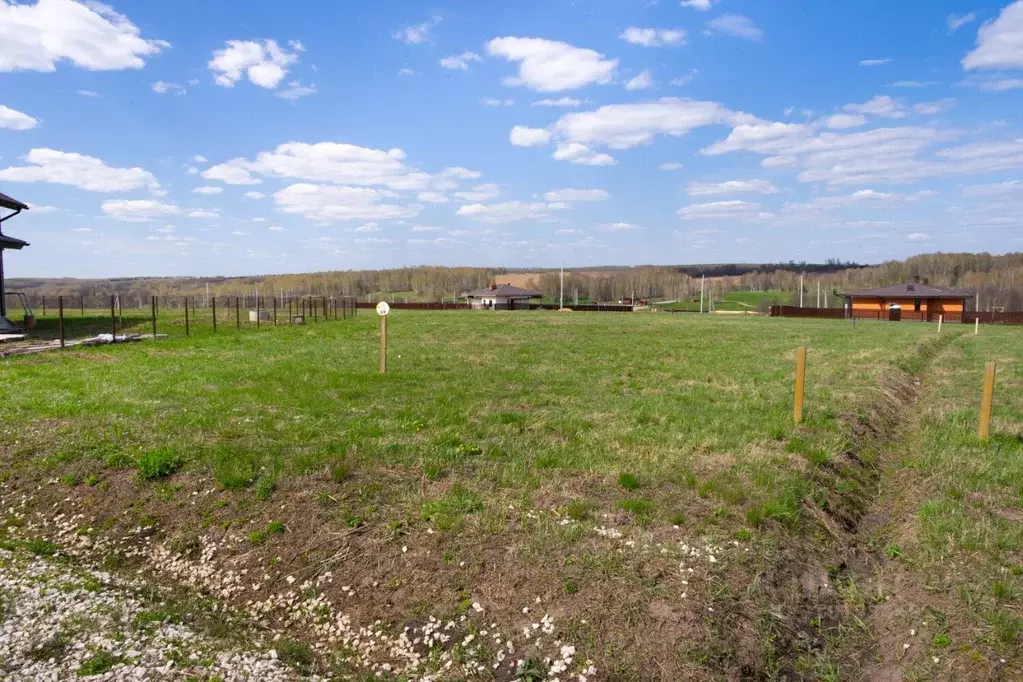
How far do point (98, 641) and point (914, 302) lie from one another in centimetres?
7456

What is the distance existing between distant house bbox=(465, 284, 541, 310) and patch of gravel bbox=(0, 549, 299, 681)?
269ft

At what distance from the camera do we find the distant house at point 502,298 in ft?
291

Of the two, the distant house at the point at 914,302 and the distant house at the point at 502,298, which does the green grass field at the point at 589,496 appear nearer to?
the distant house at the point at 914,302

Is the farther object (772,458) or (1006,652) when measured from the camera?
(772,458)

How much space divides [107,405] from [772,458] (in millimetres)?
9689

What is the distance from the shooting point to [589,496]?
6.55m

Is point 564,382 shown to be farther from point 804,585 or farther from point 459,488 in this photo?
point 804,585

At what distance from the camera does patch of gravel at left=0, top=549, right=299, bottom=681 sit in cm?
409

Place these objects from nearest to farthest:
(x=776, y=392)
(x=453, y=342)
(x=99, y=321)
Result: (x=776, y=392) < (x=453, y=342) < (x=99, y=321)

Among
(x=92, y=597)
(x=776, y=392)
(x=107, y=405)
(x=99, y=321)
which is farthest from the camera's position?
(x=99, y=321)

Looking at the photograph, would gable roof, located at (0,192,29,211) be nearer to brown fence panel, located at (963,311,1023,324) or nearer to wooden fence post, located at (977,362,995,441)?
wooden fence post, located at (977,362,995,441)

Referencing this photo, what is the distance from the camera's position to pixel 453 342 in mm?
23016

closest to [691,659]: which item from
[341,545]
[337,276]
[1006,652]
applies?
[1006,652]

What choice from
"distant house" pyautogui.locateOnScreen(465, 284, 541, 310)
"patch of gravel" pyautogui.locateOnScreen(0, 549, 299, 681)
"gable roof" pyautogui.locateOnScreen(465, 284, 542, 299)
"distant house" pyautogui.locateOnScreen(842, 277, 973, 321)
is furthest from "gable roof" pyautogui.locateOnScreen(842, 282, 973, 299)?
"patch of gravel" pyautogui.locateOnScreen(0, 549, 299, 681)
